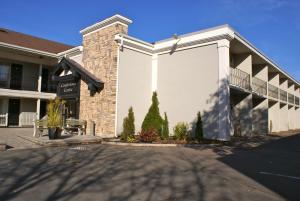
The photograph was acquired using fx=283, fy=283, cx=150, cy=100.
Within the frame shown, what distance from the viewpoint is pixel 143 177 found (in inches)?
274

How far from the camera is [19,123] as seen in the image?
2334 cm

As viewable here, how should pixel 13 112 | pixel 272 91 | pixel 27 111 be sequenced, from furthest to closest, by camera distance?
pixel 272 91 → pixel 27 111 → pixel 13 112

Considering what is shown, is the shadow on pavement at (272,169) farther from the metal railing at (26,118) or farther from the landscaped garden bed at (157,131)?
the metal railing at (26,118)

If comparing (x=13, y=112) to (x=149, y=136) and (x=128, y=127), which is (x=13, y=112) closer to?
(x=128, y=127)

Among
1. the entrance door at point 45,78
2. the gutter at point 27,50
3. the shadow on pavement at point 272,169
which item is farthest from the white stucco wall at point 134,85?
the entrance door at point 45,78

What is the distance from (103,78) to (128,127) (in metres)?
3.55

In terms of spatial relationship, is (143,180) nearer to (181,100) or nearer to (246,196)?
(246,196)

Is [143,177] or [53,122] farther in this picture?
[53,122]

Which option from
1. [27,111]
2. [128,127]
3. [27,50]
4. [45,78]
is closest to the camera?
[128,127]

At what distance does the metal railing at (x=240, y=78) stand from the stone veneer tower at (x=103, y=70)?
24.5 feet

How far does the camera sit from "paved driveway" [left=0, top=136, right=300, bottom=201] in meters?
5.60

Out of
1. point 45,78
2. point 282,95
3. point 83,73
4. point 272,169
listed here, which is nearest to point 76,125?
point 83,73

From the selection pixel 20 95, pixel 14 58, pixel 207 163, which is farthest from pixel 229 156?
pixel 14 58

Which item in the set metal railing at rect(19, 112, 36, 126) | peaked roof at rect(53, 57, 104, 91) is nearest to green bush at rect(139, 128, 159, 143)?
peaked roof at rect(53, 57, 104, 91)
